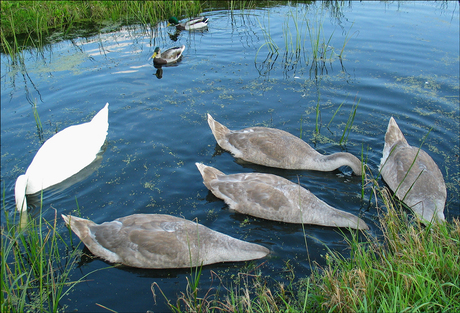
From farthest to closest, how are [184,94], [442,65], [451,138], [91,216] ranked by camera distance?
1. [442,65]
2. [184,94]
3. [451,138]
4. [91,216]

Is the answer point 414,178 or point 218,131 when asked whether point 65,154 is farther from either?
point 414,178

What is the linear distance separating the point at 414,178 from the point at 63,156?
642 centimetres

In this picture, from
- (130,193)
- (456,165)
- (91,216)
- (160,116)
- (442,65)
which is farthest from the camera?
(442,65)

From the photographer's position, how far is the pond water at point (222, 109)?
18.9 feet

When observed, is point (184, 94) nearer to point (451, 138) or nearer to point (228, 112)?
point (228, 112)

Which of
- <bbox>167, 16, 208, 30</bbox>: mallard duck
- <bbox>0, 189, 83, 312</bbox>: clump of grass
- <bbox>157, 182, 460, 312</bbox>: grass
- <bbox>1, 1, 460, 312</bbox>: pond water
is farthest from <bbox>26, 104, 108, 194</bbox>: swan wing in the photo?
<bbox>167, 16, 208, 30</bbox>: mallard duck

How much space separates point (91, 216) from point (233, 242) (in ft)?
8.40

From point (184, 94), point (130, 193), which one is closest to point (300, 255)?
point (130, 193)

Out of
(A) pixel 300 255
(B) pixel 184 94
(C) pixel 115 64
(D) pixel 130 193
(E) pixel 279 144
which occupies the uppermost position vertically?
(C) pixel 115 64

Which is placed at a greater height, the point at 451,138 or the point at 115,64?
the point at 115,64

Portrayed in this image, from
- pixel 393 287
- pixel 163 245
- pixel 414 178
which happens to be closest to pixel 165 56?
pixel 163 245

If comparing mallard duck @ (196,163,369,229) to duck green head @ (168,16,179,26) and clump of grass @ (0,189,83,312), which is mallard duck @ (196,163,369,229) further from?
duck green head @ (168,16,179,26)

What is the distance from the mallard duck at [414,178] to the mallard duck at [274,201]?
3.60 feet

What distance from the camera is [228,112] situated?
363 inches
